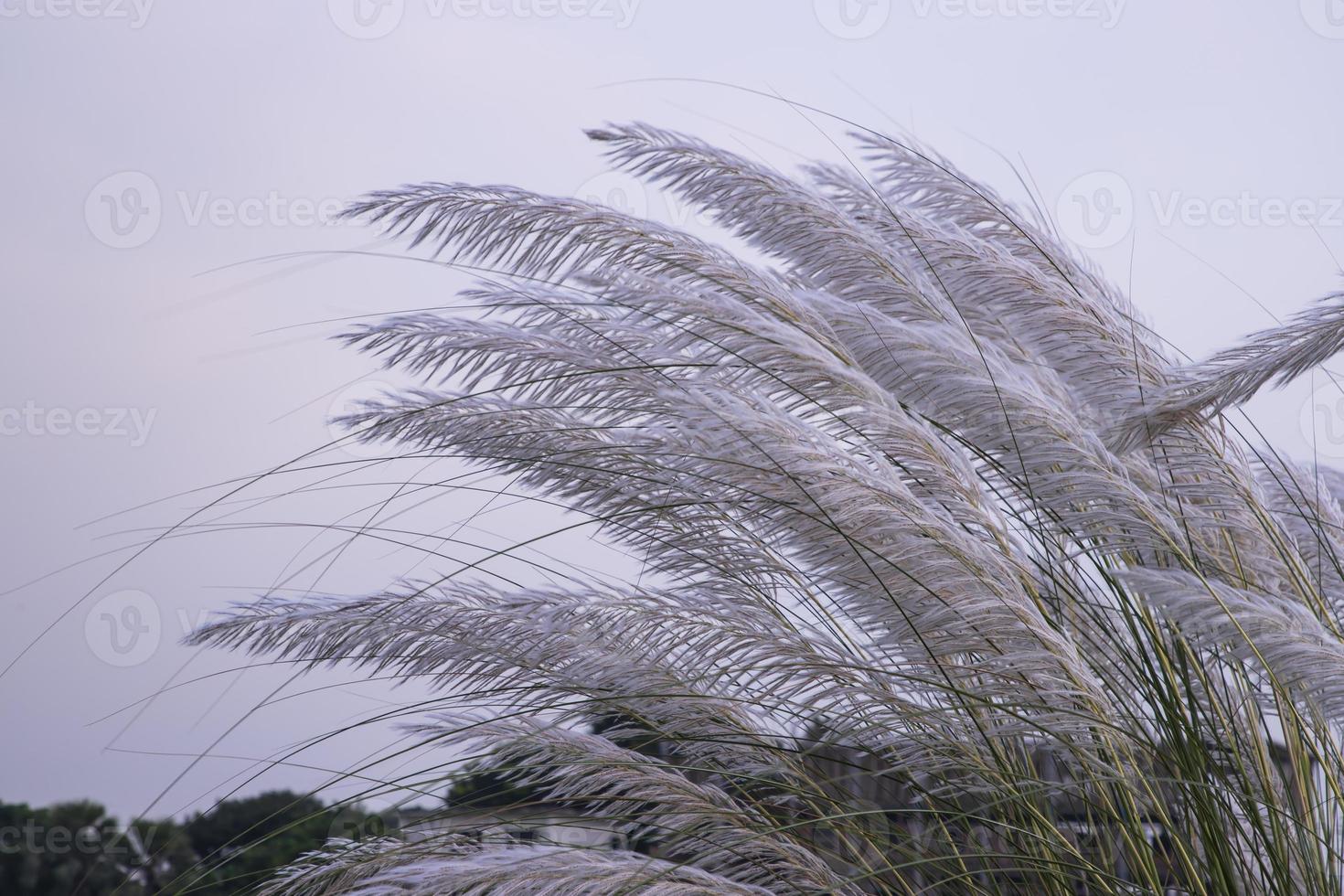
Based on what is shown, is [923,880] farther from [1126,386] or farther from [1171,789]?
[1126,386]

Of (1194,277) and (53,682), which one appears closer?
(1194,277)

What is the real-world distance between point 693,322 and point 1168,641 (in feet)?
3.35

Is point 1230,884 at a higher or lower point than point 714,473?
lower

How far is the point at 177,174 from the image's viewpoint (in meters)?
5.28

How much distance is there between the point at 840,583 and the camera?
1.25 meters

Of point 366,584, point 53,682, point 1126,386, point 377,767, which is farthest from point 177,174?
point 1126,386

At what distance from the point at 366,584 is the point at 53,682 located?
1567 millimetres

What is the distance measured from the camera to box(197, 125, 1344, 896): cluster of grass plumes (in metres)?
1.13

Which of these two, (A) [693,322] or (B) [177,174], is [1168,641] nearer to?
(A) [693,322]

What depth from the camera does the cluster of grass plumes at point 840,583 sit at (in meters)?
1.13

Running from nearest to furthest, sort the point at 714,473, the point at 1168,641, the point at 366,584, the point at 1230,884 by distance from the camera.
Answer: the point at 714,473
the point at 1230,884
the point at 1168,641
the point at 366,584

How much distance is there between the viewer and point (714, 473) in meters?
1.11

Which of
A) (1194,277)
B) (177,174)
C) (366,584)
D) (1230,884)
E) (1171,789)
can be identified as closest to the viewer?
(1230,884)

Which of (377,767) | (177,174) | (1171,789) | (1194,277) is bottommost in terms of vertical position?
(1171,789)
